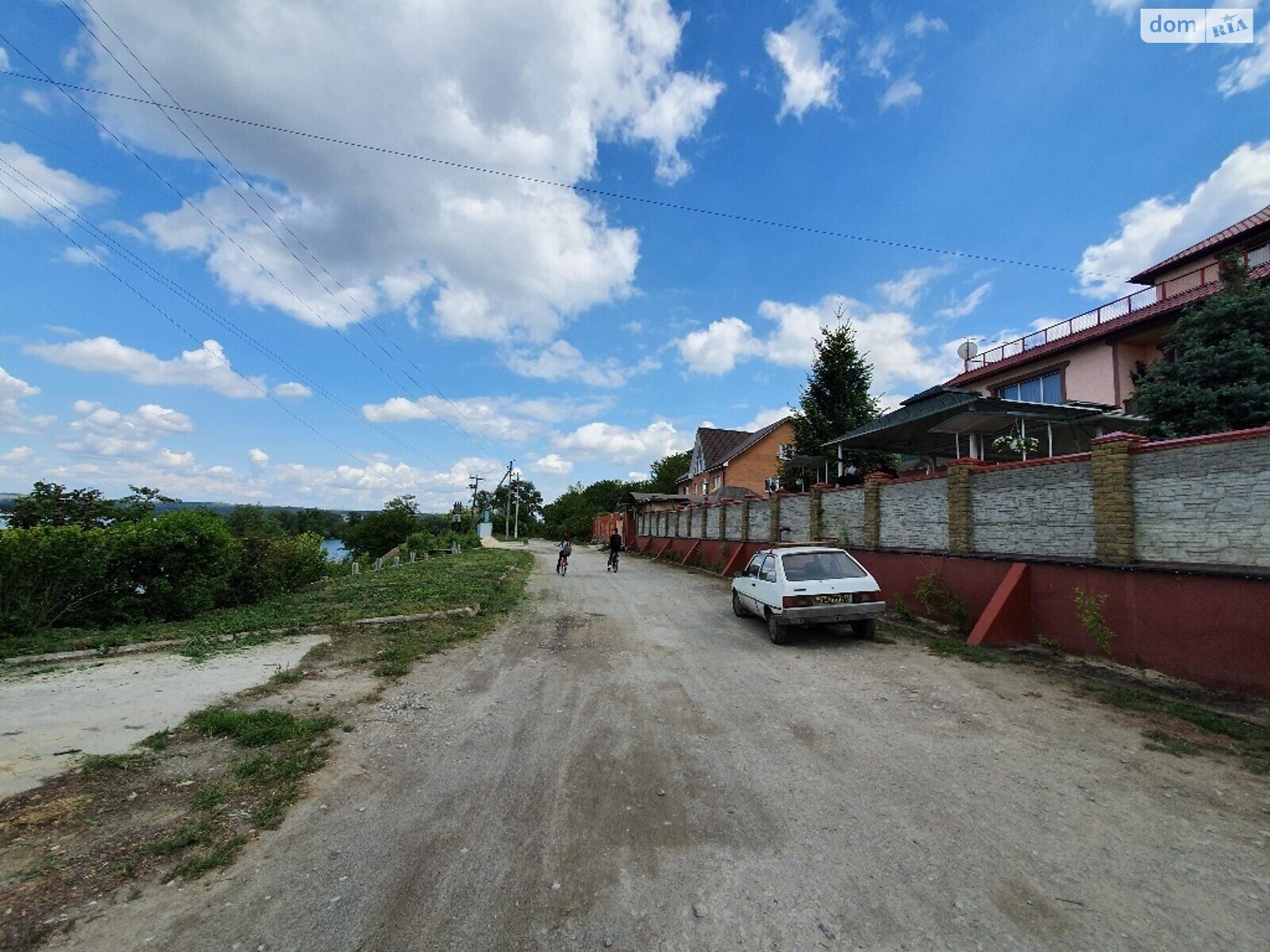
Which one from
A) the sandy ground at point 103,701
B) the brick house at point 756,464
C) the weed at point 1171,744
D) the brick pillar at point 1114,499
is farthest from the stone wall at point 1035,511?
the brick house at point 756,464

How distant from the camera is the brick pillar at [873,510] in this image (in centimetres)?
1284

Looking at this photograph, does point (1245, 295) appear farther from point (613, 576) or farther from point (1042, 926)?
point (613, 576)

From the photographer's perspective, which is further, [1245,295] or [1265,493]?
[1245,295]

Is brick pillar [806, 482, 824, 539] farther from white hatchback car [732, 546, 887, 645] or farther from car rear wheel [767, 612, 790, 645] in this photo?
car rear wheel [767, 612, 790, 645]

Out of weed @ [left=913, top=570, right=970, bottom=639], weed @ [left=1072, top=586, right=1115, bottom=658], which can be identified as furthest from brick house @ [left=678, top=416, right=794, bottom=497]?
weed @ [left=1072, top=586, right=1115, bottom=658]

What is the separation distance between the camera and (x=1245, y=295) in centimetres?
1210

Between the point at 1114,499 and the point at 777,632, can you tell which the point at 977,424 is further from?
the point at 777,632

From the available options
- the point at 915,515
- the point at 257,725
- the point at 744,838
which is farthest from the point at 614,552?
the point at 744,838

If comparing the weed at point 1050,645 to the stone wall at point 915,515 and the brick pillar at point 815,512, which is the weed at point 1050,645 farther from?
the brick pillar at point 815,512

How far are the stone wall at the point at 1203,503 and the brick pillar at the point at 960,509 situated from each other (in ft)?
9.68

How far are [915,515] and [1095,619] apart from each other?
4413mm

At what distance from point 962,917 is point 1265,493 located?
240 inches

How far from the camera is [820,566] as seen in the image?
9.43 meters

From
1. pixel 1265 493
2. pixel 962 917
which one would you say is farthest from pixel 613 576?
pixel 962 917
